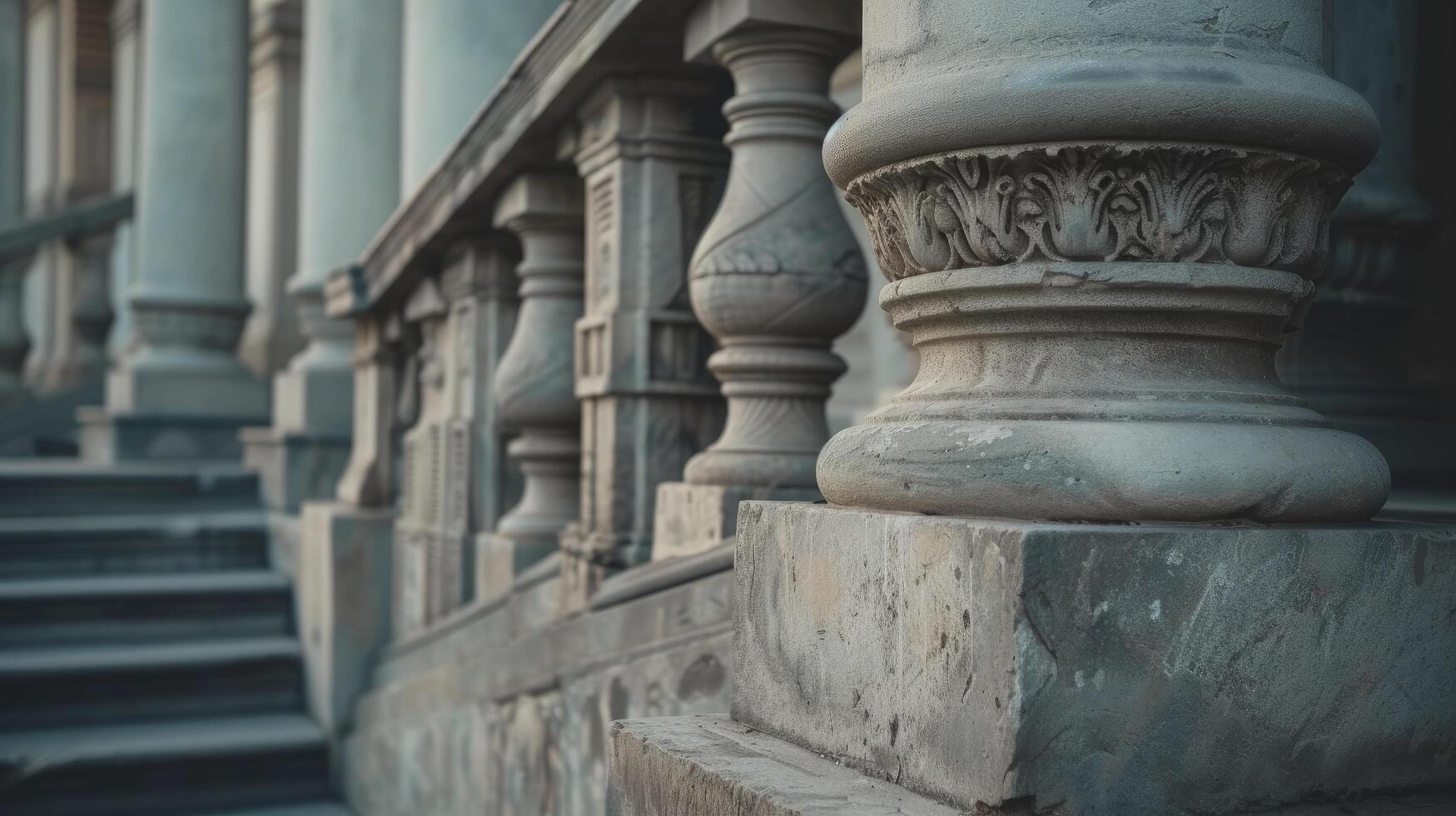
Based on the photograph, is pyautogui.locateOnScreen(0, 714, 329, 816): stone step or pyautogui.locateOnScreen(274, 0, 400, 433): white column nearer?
pyautogui.locateOnScreen(0, 714, 329, 816): stone step

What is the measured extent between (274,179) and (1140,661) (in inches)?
450

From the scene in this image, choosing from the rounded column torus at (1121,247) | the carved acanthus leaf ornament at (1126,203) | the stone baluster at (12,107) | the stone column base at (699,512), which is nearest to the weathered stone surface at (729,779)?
the rounded column torus at (1121,247)

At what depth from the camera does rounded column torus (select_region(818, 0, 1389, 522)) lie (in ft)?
5.04

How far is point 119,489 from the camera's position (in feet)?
24.7

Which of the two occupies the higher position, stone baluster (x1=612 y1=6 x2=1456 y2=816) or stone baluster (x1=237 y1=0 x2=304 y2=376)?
stone baluster (x1=237 y1=0 x2=304 y2=376)

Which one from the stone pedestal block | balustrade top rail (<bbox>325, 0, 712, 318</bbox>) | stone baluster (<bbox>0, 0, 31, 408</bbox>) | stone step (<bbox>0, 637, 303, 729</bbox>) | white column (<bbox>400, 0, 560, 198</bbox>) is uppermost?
stone baluster (<bbox>0, 0, 31, 408</bbox>)

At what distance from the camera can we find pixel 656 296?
11.7 feet

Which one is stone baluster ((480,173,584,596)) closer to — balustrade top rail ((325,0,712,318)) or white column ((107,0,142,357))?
balustrade top rail ((325,0,712,318))

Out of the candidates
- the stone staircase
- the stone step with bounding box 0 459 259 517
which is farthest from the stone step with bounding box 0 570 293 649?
the stone step with bounding box 0 459 259 517

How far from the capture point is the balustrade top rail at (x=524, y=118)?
3.39 metres

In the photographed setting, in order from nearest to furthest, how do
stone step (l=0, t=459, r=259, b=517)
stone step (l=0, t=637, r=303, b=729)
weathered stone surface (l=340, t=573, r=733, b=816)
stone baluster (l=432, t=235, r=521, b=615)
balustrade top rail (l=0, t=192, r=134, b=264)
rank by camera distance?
weathered stone surface (l=340, t=573, r=733, b=816)
stone baluster (l=432, t=235, r=521, b=615)
stone step (l=0, t=637, r=303, b=729)
stone step (l=0, t=459, r=259, b=517)
balustrade top rail (l=0, t=192, r=134, b=264)

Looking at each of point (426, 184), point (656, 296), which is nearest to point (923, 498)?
point (656, 296)

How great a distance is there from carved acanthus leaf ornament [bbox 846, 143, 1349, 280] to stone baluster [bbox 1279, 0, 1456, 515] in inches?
61.6

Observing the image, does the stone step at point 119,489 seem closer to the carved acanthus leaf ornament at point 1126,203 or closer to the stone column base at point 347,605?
the stone column base at point 347,605
